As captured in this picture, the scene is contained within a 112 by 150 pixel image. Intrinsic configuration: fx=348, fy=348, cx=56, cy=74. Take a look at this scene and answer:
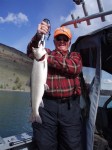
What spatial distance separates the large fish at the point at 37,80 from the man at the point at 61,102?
1.37 ft

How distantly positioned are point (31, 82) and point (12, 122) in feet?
124

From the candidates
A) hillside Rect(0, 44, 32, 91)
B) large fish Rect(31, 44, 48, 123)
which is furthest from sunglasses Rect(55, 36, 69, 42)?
hillside Rect(0, 44, 32, 91)

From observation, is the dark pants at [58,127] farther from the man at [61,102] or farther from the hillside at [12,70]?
the hillside at [12,70]

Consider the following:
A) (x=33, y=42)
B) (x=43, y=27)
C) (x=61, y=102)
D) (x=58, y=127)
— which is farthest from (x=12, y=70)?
(x=43, y=27)

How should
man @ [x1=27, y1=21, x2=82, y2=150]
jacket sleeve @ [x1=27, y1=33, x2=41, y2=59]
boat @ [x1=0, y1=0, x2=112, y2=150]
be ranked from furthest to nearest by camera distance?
boat @ [x1=0, y1=0, x2=112, y2=150] < man @ [x1=27, y1=21, x2=82, y2=150] < jacket sleeve @ [x1=27, y1=33, x2=41, y2=59]

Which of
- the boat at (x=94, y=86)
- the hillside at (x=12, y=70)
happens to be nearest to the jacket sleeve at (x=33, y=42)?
the boat at (x=94, y=86)

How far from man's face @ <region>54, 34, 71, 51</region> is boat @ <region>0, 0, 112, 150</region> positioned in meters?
0.62

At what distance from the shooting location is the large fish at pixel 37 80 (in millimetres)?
4586

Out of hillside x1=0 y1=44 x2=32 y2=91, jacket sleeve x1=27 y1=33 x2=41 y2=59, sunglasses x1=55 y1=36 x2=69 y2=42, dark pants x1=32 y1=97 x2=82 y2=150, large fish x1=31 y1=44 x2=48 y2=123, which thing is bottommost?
dark pants x1=32 y1=97 x2=82 y2=150

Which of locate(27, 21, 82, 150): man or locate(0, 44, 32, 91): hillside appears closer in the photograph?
locate(27, 21, 82, 150): man

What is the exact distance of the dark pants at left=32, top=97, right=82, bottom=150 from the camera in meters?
5.41

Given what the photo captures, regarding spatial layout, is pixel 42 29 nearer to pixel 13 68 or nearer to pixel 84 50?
pixel 84 50

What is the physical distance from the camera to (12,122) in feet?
138

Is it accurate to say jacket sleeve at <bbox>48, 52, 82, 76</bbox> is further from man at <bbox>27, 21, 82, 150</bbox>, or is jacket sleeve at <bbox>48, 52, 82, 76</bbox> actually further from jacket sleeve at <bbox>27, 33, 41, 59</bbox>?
jacket sleeve at <bbox>27, 33, 41, 59</bbox>
